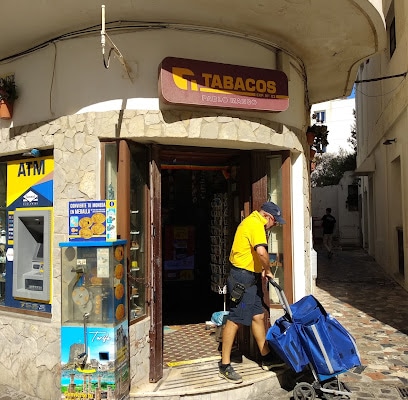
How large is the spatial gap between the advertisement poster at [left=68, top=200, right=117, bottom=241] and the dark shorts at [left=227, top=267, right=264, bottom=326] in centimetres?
140

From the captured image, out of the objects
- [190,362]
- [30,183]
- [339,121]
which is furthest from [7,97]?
[339,121]

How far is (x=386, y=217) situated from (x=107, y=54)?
33.8 feet

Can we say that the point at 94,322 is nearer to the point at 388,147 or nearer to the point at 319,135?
the point at 319,135

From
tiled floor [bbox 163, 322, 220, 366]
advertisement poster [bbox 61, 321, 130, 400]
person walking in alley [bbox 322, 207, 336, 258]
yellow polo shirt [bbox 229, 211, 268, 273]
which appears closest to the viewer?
advertisement poster [bbox 61, 321, 130, 400]

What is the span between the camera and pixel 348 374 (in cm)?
475

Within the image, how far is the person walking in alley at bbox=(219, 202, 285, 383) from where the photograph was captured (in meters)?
4.33

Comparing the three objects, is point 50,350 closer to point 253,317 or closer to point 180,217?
point 253,317

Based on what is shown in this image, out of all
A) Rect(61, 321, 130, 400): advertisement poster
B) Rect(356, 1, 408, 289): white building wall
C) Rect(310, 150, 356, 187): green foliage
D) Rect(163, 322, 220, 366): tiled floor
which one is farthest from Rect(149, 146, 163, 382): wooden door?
Rect(310, 150, 356, 187): green foliage

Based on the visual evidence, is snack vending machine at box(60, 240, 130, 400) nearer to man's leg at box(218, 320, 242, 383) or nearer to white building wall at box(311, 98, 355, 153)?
man's leg at box(218, 320, 242, 383)

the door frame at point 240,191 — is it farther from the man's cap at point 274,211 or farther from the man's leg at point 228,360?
the man's leg at point 228,360

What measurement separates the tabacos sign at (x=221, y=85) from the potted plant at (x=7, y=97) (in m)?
1.80

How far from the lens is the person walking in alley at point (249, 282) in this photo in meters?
4.33

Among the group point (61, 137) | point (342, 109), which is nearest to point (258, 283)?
point (61, 137)

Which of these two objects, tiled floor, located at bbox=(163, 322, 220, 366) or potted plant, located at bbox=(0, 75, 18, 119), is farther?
tiled floor, located at bbox=(163, 322, 220, 366)
